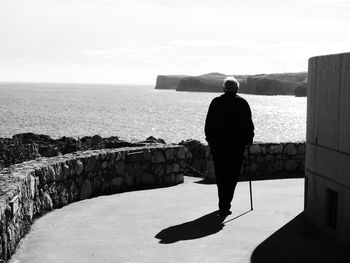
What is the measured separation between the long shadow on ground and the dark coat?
1440mm

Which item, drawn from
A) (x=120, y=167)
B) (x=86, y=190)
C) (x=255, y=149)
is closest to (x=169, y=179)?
(x=120, y=167)

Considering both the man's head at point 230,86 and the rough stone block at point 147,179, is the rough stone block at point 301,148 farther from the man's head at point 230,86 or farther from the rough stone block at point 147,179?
the man's head at point 230,86

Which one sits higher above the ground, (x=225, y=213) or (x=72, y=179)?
(x=72, y=179)

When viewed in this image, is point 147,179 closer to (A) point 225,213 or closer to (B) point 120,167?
(B) point 120,167

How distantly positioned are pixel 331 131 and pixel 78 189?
4199 millimetres

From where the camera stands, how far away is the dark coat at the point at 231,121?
25.6 ft

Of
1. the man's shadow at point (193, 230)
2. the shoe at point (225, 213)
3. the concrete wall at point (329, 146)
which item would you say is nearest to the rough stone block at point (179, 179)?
the shoe at point (225, 213)

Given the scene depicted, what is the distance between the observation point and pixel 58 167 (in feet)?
27.0

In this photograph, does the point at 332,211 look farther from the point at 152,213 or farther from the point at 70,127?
the point at 70,127

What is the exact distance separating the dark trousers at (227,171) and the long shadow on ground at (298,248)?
105 cm

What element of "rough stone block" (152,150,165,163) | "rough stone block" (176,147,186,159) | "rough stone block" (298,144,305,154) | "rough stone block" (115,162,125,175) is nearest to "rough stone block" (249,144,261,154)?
"rough stone block" (298,144,305,154)

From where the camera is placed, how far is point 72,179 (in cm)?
873

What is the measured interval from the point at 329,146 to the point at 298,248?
1.27m

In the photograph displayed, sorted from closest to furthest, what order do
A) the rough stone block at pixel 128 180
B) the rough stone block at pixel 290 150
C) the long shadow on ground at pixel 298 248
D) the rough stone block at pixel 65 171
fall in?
1. the long shadow on ground at pixel 298 248
2. the rough stone block at pixel 65 171
3. the rough stone block at pixel 128 180
4. the rough stone block at pixel 290 150
